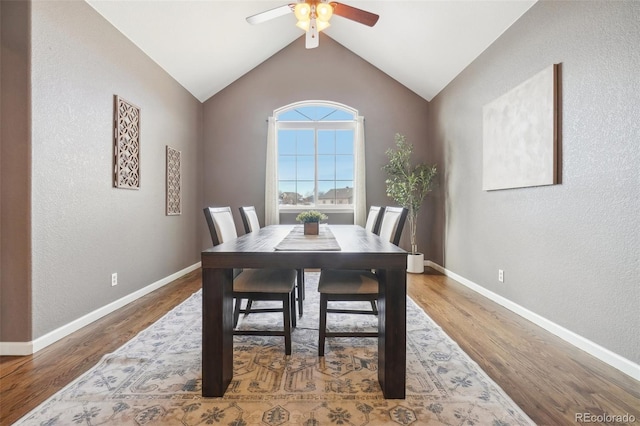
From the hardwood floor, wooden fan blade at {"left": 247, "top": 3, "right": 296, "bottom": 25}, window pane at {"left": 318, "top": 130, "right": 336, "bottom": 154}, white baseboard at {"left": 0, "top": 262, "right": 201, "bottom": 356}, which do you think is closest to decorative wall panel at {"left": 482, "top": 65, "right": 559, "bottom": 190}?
the hardwood floor

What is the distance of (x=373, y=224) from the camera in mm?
2963

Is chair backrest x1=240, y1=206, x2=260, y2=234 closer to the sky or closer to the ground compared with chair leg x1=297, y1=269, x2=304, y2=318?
closer to the sky

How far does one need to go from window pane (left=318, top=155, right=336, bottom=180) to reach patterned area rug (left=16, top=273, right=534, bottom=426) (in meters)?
3.31

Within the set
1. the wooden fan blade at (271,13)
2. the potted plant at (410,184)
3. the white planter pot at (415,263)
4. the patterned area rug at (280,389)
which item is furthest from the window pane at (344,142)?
the patterned area rug at (280,389)

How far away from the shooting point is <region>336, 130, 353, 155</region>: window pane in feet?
17.1

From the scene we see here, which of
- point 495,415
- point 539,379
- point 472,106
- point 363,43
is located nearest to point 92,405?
point 495,415

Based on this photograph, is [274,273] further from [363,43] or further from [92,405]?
[363,43]

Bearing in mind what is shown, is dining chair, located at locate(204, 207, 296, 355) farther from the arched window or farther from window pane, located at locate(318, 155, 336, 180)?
window pane, located at locate(318, 155, 336, 180)

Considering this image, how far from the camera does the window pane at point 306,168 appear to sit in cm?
524

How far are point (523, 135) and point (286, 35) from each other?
3.49 metres

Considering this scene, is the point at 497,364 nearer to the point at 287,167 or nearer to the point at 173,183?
the point at 173,183

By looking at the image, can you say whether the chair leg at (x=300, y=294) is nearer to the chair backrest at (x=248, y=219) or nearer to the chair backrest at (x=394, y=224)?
the chair backrest at (x=248, y=219)

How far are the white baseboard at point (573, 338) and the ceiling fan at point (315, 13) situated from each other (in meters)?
2.76

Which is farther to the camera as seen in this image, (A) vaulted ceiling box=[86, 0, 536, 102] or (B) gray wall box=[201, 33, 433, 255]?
(B) gray wall box=[201, 33, 433, 255]
